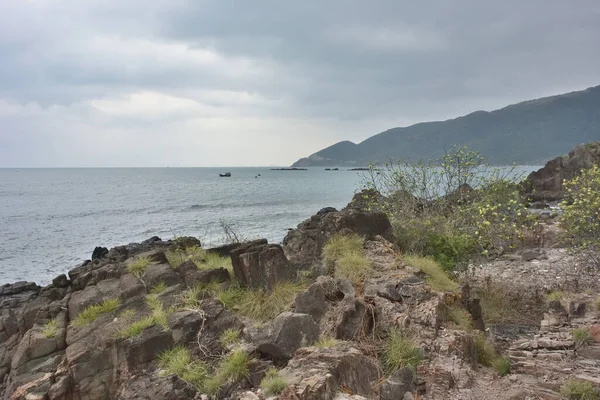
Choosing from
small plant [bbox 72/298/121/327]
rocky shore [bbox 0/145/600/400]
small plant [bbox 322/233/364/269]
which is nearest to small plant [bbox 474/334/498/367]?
rocky shore [bbox 0/145/600/400]

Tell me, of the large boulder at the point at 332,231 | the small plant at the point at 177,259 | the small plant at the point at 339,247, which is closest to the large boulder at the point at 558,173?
the large boulder at the point at 332,231

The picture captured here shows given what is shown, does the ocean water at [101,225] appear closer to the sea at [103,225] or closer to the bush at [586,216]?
the sea at [103,225]

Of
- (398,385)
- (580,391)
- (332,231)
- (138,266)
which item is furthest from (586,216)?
(138,266)

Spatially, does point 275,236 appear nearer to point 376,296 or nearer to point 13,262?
point 13,262

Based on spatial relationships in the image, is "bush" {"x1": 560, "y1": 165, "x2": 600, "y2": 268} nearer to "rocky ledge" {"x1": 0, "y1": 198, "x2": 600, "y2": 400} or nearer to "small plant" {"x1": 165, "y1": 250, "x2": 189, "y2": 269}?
"rocky ledge" {"x1": 0, "y1": 198, "x2": 600, "y2": 400}

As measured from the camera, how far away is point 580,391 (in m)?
6.41

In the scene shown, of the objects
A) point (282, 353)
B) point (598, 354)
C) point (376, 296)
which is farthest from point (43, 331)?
point (598, 354)

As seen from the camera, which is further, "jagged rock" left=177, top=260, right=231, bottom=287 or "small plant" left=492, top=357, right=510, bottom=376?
"jagged rock" left=177, top=260, right=231, bottom=287

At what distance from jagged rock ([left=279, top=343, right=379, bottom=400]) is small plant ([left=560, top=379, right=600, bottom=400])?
2921mm

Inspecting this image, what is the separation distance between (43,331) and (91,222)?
160 ft

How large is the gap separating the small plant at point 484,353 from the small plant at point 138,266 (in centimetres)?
850

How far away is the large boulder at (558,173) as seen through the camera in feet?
174

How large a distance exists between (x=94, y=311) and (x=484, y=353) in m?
8.65

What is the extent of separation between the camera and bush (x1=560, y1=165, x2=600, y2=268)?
49.3ft
